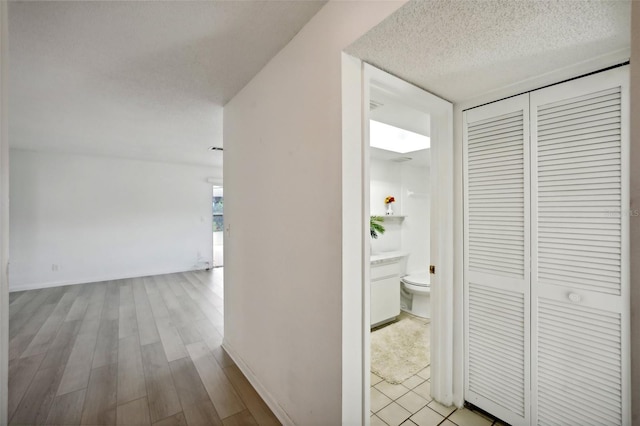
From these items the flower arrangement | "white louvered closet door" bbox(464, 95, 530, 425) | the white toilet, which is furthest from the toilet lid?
"white louvered closet door" bbox(464, 95, 530, 425)

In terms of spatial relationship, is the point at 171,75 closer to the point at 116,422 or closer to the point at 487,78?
the point at 487,78

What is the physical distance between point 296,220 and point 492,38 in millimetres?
1263

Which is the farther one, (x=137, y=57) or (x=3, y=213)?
(x=137, y=57)

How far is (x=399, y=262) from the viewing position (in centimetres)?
342

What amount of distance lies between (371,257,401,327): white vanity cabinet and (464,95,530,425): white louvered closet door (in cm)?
133

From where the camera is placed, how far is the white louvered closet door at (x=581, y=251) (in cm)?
126

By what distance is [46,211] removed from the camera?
462 cm

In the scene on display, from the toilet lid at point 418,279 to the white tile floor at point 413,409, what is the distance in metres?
1.41

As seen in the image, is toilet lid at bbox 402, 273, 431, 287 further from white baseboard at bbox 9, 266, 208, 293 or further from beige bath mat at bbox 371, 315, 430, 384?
white baseboard at bbox 9, 266, 208, 293

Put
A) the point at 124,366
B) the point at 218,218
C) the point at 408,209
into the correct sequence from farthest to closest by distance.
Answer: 1. the point at 218,218
2. the point at 408,209
3. the point at 124,366

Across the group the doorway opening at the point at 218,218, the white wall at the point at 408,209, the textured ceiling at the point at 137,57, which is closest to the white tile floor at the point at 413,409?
Answer: the white wall at the point at 408,209

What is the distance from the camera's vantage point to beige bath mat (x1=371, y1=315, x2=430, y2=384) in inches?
90.3

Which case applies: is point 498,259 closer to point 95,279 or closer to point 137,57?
point 137,57

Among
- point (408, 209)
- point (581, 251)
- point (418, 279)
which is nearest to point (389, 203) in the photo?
point (408, 209)
